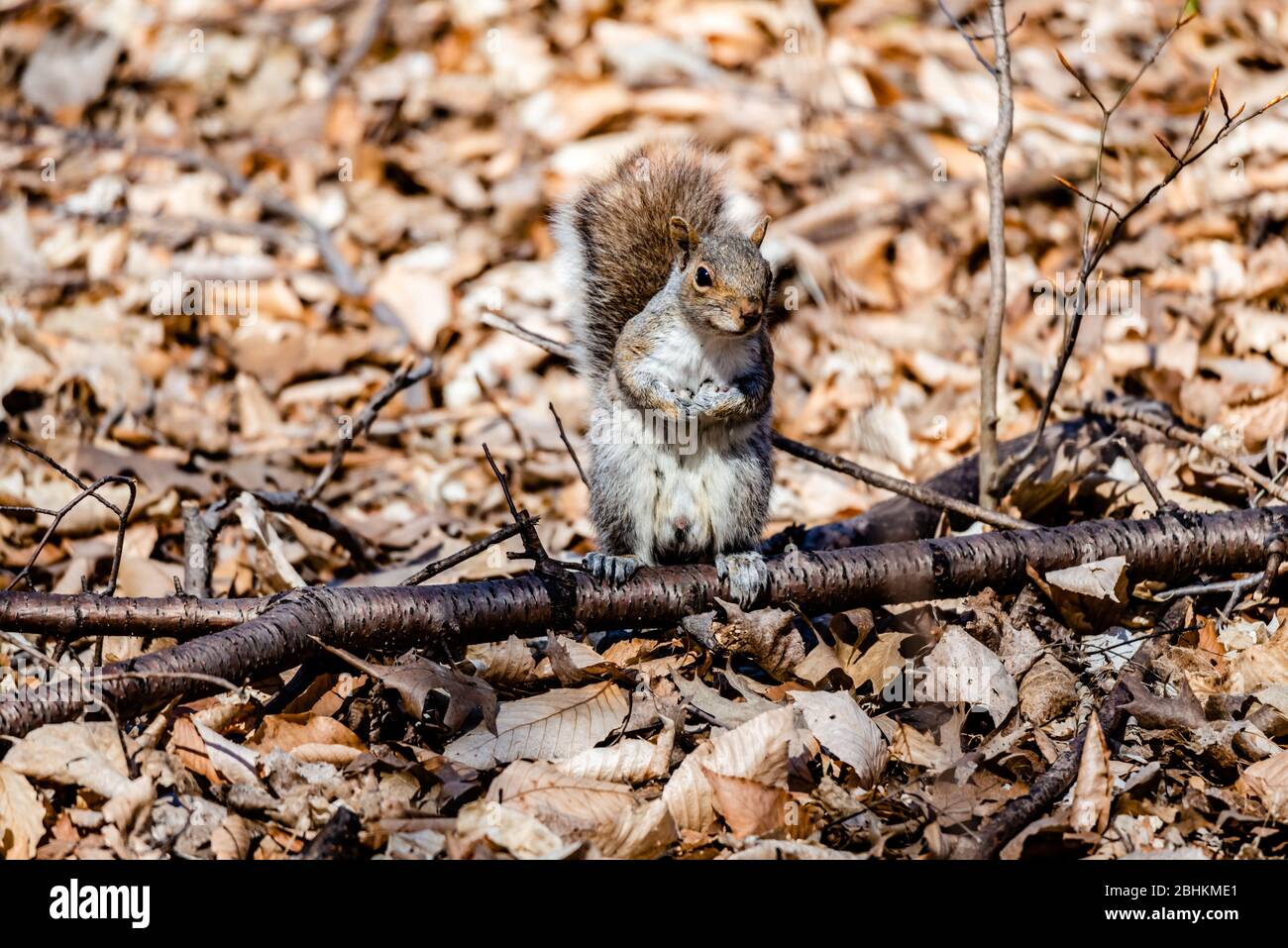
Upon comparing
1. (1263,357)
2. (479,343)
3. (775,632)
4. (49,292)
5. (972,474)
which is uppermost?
(49,292)

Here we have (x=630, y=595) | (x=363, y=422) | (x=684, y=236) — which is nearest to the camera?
(x=630, y=595)

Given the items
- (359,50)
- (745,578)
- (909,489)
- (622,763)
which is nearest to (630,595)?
(745,578)

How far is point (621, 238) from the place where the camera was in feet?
12.4

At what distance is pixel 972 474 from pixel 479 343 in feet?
9.31

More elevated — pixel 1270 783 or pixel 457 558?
pixel 457 558

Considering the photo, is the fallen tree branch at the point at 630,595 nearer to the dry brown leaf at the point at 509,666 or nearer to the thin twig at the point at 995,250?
the dry brown leaf at the point at 509,666

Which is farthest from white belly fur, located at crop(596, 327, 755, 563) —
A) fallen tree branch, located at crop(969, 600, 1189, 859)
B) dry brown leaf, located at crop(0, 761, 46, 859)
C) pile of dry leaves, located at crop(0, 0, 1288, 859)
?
dry brown leaf, located at crop(0, 761, 46, 859)

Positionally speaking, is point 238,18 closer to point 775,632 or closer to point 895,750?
point 775,632

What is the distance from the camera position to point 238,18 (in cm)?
735

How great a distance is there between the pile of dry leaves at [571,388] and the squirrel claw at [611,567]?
0.21 metres

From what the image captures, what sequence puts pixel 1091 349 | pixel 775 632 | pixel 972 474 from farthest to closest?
pixel 1091 349, pixel 972 474, pixel 775 632

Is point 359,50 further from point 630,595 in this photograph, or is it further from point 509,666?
point 509,666

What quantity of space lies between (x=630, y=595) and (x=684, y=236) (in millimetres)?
1121
